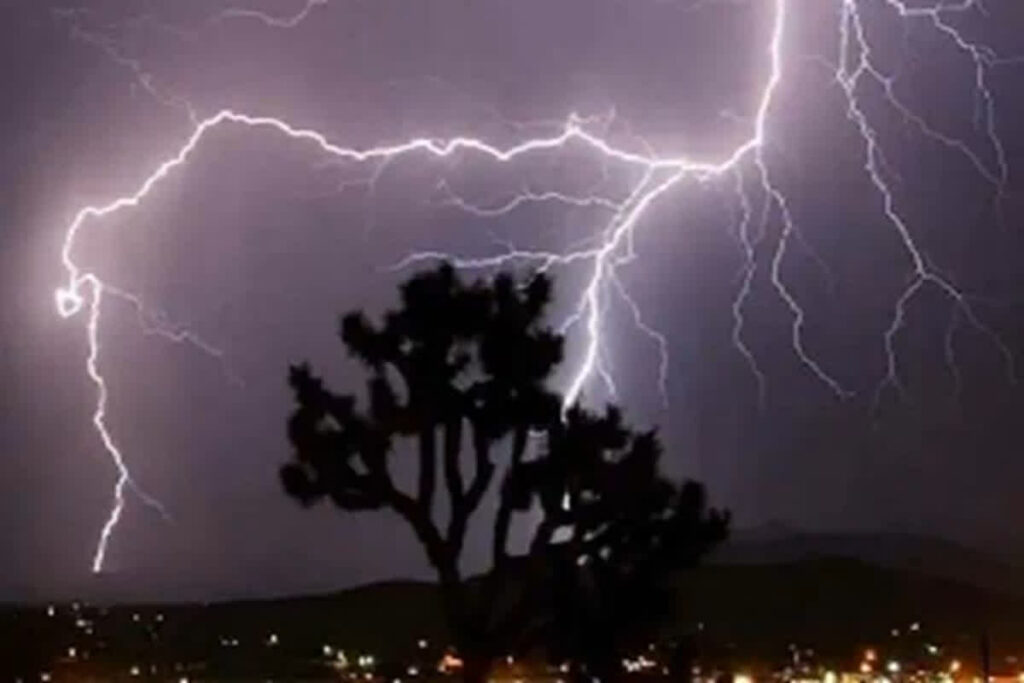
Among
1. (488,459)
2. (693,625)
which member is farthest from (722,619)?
(488,459)

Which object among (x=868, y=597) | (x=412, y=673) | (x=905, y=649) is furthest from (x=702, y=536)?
(x=868, y=597)

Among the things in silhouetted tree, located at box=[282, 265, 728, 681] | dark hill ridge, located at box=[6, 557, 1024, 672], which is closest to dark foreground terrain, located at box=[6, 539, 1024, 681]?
dark hill ridge, located at box=[6, 557, 1024, 672]

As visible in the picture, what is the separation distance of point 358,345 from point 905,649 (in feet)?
152

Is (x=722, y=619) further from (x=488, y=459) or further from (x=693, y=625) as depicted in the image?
(x=488, y=459)

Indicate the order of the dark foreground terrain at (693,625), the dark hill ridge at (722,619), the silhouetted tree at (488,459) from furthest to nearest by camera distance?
the dark hill ridge at (722,619), the dark foreground terrain at (693,625), the silhouetted tree at (488,459)

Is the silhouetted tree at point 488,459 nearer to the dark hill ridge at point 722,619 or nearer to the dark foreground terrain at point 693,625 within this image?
the dark foreground terrain at point 693,625

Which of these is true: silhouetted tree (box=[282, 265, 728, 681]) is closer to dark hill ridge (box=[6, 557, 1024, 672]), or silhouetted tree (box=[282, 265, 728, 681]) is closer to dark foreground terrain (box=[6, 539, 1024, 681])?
dark foreground terrain (box=[6, 539, 1024, 681])

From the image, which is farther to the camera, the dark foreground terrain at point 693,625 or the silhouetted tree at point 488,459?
the dark foreground terrain at point 693,625

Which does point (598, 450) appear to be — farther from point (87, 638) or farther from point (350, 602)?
point (350, 602)

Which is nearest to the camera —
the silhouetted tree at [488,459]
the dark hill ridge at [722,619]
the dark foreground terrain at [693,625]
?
the silhouetted tree at [488,459]

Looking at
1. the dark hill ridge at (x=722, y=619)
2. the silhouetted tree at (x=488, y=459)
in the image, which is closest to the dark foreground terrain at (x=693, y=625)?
the dark hill ridge at (x=722, y=619)

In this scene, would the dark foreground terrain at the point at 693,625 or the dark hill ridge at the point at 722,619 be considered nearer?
the dark foreground terrain at the point at 693,625

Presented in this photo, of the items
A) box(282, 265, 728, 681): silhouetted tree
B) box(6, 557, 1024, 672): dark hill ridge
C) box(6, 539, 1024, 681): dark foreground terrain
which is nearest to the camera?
box(282, 265, 728, 681): silhouetted tree

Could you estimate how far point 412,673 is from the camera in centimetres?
3953
